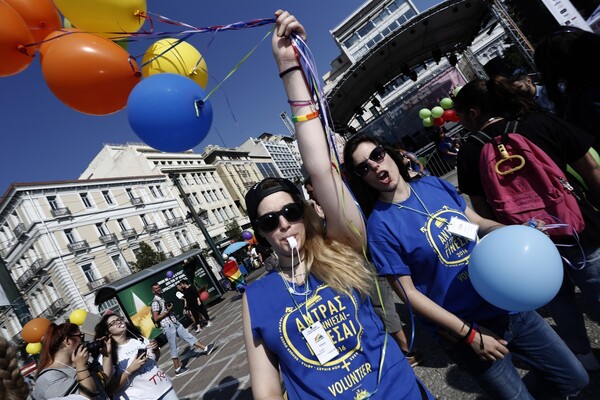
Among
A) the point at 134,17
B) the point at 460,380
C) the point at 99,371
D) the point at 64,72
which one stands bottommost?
the point at 460,380

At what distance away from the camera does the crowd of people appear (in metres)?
1.21

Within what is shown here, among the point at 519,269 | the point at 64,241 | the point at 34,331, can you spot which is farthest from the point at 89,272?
the point at 519,269

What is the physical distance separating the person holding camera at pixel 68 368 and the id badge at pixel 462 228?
2.82 m

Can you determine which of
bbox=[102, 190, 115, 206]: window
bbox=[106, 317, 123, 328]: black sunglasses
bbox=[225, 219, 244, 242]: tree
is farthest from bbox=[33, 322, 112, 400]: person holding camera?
bbox=[225, 219, 244, 242]: tree

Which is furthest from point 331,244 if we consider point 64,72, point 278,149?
point 278,149

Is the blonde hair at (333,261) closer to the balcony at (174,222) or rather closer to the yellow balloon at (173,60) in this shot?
the yellow balloon at (173,60)

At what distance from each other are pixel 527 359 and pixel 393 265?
786mm

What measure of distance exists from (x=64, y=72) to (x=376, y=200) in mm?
2190

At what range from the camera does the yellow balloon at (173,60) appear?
7.52ft

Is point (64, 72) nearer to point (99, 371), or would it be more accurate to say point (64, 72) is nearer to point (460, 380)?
point (99, 371)

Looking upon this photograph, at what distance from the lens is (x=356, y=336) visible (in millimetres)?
1223

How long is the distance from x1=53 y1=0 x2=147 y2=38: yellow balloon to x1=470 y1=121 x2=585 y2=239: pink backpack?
2.48 m

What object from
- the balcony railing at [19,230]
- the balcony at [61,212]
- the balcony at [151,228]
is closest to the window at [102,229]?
the balcony at [61,212]

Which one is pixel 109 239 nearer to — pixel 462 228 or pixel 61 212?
pixel 61 212
